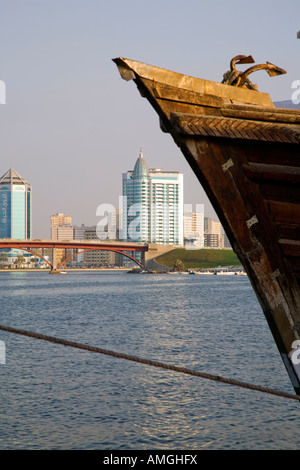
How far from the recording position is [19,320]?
5150cm

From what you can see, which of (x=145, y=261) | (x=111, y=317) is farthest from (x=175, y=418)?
(x=145, y=261)

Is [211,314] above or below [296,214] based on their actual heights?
below

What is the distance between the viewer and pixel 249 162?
22.0 feet

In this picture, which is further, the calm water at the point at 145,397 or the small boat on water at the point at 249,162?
the calm water at the point at 145,397

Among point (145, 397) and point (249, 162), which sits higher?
point (249, 162)

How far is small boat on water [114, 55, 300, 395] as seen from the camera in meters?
6.32

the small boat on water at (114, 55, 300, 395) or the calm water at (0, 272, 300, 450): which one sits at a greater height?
the small boat on water at (114, 55, 300, 395)

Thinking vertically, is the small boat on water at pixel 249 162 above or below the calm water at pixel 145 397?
above

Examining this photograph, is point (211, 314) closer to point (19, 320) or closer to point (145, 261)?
point (19, 320)

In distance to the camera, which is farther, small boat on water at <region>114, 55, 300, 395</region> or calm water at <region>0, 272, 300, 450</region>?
calm water at <region>0, 272, 300, 450</region>

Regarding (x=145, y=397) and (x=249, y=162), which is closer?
(x=249, y=162)

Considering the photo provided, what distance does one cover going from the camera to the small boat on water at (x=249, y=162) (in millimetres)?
6324
